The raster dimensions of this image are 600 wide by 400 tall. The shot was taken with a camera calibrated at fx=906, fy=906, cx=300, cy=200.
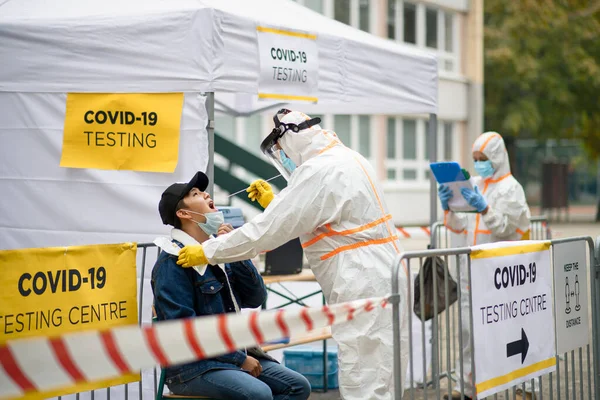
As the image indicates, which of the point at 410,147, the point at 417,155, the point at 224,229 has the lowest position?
the point at 224,229

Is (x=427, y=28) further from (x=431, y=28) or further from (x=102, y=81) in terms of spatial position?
(x=102, y=81)

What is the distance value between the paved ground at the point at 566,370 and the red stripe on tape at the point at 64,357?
75.5 inches

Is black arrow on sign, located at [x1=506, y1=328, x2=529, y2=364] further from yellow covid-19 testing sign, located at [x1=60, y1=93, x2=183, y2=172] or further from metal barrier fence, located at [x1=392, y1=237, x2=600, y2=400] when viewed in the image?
yellow covid-19 testing sign, located at [x1=60, y1=93, x2=183, y2=172]

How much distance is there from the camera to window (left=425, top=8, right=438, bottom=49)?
27967 millimetres

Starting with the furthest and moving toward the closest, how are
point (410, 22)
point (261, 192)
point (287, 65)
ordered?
point (410, 22) → point (287, 65) → point (261, 192)

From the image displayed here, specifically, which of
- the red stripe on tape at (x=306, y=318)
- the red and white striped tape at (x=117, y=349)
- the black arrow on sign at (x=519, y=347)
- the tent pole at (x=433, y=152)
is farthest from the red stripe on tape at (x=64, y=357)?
the tent pole at (x=433, y=152)

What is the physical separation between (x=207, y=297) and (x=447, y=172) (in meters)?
2.88

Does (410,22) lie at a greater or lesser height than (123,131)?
greater

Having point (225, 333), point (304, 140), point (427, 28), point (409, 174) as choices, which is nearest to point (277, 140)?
point (304, 140)

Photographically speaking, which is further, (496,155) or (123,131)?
(496,155)

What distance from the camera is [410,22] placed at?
27.2m

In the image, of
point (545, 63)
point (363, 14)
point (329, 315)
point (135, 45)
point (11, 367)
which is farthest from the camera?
point (545, 63)

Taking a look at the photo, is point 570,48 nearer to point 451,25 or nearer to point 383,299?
point 451,25

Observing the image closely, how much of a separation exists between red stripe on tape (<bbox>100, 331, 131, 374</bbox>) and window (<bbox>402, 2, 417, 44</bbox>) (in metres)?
25.0
